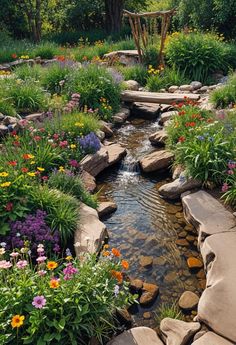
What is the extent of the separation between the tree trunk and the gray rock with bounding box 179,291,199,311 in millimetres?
14340

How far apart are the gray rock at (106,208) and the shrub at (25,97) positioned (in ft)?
9.03

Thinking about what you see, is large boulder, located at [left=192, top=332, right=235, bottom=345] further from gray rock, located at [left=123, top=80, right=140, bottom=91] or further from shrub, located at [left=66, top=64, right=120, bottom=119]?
gray rock, located at [left=123, top=80, right=140, bottom=91]

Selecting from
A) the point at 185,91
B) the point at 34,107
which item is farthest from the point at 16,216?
the point at 185,91

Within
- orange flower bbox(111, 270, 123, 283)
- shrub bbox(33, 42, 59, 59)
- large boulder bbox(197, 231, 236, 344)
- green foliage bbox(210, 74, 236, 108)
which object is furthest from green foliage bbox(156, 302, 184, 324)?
shrub bbox(33, 42, 59, 59)

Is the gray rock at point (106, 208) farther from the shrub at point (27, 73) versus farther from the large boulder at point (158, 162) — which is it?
the shrub at point (27, 73)

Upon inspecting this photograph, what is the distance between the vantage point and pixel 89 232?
14.3 feet

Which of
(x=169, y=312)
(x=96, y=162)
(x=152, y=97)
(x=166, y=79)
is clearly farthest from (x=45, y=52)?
(x=169, y=312)

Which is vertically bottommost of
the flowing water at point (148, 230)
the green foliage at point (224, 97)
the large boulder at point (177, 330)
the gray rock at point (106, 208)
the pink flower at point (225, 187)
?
the flowing water at point (148, 230)

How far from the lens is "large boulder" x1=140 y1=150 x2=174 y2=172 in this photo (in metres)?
6.22

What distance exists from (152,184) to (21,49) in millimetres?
7881

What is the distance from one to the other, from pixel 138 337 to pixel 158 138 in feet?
14.3

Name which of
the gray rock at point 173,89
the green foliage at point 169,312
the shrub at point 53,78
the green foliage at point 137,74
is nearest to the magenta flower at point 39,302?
the green foliage at point 169,312

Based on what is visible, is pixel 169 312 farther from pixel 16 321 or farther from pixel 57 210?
pixel 57 210

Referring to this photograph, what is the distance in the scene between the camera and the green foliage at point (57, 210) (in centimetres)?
424
